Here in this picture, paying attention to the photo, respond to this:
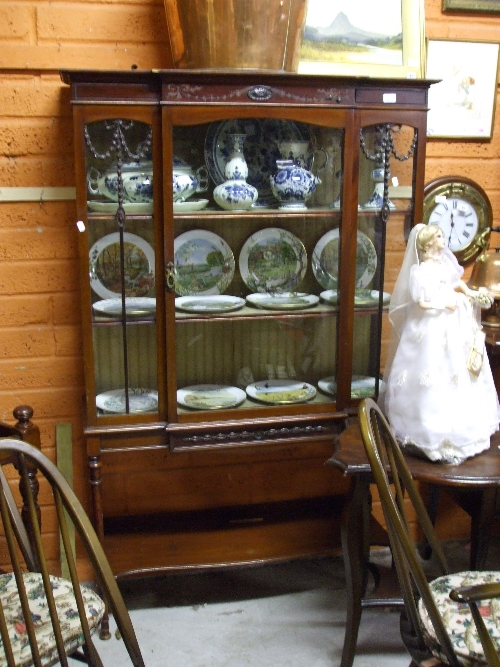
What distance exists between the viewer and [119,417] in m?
2.06

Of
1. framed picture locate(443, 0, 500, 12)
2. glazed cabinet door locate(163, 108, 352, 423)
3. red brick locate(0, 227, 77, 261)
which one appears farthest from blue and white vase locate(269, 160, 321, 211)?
framed picture locate(443, 0, 500, 12)

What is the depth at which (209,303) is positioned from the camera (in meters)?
2.15

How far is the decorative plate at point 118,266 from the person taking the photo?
6.62 feet

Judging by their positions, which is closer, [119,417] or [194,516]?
[119,417]

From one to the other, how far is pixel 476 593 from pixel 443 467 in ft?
2.06

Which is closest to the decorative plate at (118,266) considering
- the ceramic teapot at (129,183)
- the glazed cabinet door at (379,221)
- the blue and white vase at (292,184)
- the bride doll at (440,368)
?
the ceramic teapot at (129,183)

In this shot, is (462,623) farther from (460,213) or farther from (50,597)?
(460,213)

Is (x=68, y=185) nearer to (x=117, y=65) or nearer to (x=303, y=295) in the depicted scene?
(x=117, y=65)

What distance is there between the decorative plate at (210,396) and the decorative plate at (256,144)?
587 millimetres

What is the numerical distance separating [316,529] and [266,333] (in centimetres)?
69

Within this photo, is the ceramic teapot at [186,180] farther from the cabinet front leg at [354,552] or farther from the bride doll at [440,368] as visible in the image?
the cabinet front leg at [354,552]

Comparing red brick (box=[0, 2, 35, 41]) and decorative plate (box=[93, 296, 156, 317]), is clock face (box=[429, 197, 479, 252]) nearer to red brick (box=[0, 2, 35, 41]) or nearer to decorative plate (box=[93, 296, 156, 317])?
decorative plate (box=[93, 296, 156, 317])

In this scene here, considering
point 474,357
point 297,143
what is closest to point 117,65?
point 297,143

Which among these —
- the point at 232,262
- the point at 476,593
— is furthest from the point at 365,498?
the point at 232,262
